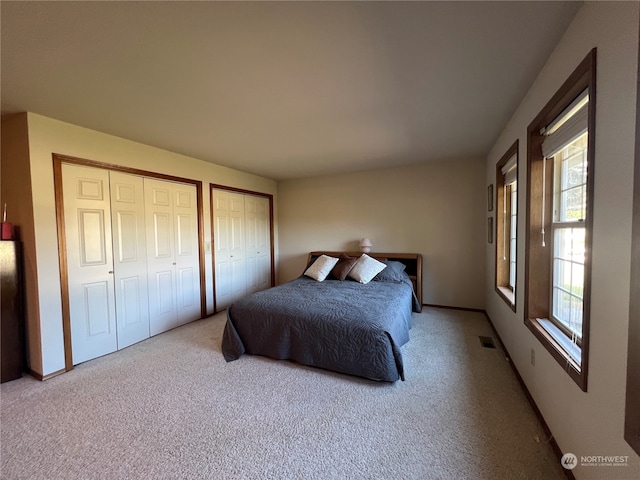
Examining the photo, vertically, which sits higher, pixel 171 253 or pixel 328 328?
pixel 171 253

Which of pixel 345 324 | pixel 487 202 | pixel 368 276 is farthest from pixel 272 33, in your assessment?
pixel 487 202

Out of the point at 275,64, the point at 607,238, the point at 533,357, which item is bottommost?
the point at 533,357

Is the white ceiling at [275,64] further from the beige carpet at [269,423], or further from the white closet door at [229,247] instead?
the beige carpet at [269,423]

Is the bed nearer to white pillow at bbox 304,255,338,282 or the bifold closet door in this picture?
white pillow at bbox 304,255,338,282

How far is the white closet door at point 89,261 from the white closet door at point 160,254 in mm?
420

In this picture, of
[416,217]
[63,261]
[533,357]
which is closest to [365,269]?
[416,217]

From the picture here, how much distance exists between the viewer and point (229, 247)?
435 centimetres

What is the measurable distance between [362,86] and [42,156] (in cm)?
287

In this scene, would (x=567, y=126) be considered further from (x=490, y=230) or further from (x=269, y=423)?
(x=269, y=423)

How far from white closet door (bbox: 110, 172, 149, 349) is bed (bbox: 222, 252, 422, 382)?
1.21 metres

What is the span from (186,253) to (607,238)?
4015 mm

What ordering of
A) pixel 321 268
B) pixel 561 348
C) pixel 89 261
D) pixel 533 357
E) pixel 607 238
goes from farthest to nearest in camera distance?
pixel 321 268, pixel 89 261, pixel 533 357, pixel 561 348, pixel 607 238

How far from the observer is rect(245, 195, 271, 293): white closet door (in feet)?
15.7

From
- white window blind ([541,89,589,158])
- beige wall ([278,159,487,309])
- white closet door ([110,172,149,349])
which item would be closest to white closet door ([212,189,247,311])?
white closet door ([110,172,149,349])
